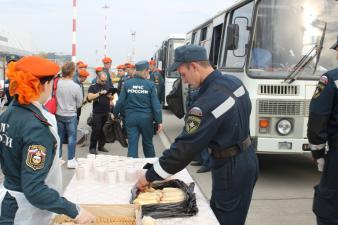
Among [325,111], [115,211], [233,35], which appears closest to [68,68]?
[233,35]

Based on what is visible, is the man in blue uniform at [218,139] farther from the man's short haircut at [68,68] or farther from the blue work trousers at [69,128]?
the blue work trousers at [69,128]

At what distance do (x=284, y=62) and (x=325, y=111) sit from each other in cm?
298

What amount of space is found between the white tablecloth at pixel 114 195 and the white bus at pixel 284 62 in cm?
287

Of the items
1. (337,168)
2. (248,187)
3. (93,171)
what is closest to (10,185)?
(93,171)

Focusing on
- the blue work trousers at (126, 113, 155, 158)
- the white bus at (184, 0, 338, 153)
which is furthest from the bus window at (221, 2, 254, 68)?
the blue work trousers at (126, 113, 155, 158)

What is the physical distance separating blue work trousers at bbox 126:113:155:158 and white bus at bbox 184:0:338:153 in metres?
1.58

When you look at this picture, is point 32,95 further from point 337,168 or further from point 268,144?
point 268,144

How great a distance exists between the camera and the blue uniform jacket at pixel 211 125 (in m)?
2.93

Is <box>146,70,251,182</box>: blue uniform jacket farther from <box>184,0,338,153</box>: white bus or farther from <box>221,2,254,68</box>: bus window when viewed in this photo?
<box>221,2,254,68</box>: bus window

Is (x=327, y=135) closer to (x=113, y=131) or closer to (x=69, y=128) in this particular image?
(x=69, y=128)

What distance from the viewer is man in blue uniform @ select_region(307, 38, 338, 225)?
3.61m

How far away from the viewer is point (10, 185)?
235cm

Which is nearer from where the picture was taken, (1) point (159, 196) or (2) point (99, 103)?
(1) point (159, 196)

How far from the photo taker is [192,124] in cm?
295
